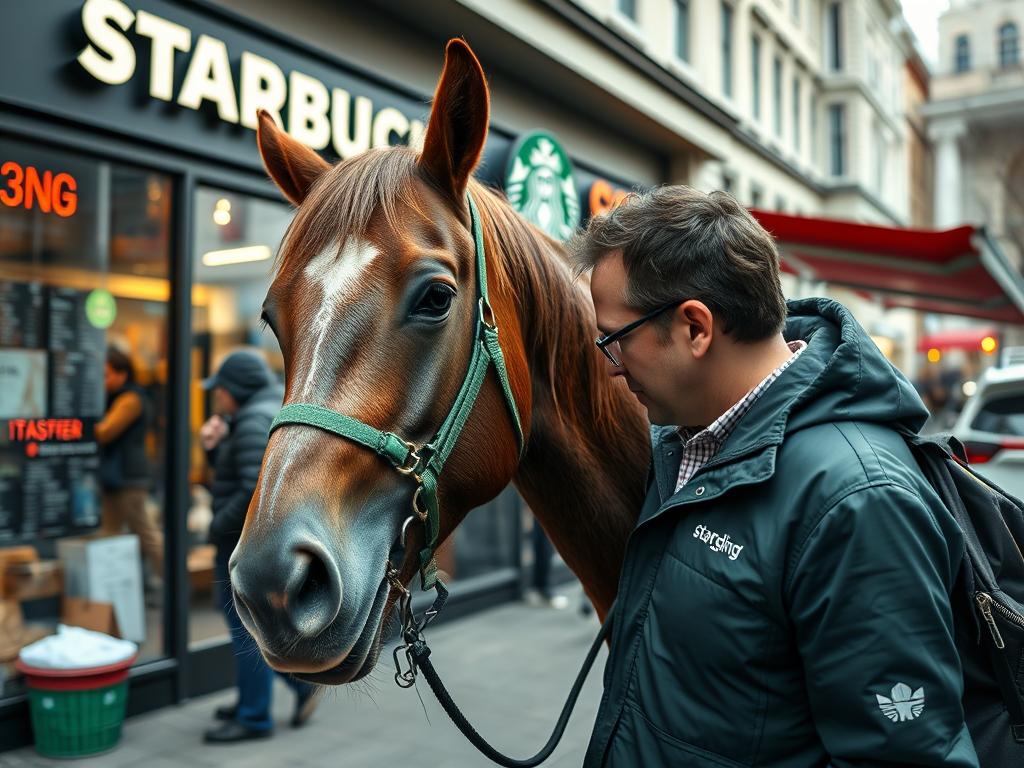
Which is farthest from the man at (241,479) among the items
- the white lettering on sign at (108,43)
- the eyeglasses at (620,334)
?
the eyeglasses at (620,334)

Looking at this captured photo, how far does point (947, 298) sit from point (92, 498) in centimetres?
1026

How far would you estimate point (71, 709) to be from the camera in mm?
4707

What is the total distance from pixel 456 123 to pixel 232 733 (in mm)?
4444

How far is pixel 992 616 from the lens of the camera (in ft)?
4.45

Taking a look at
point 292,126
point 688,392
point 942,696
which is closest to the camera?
point 942,696

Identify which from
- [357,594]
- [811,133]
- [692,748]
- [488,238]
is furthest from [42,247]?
[811,133]

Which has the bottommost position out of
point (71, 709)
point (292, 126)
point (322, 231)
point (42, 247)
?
point (71, 709)

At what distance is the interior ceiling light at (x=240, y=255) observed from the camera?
7.22m

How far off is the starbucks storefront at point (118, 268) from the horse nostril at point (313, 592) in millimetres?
3722

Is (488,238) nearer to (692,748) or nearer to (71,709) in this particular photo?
(692,748)

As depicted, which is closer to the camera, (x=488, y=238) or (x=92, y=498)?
(x=488, y=238)

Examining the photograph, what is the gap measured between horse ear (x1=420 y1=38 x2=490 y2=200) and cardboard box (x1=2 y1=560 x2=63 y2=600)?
4.68 meters

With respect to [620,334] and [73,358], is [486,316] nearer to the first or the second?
[620,334]

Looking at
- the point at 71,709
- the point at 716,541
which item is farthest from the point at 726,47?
the point at 716,541
